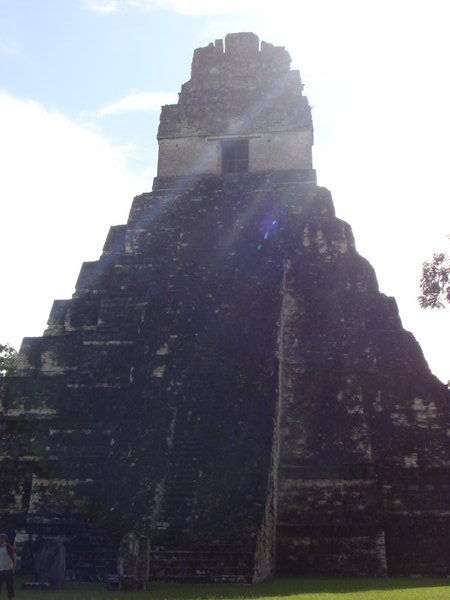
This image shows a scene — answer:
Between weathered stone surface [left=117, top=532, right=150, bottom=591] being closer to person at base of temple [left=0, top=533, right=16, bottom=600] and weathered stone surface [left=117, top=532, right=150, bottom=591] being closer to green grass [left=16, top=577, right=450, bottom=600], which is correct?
green grass [left=16, top=577, right=450, bottom=600]

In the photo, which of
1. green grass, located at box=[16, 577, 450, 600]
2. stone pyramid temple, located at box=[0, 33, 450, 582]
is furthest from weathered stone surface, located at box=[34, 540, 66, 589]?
stone pyramid temple, located at box=[0, 33, 450, 582]

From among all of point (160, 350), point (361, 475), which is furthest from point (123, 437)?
point (361, 475)

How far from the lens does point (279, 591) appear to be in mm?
8898

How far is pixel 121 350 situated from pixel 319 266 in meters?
4.61

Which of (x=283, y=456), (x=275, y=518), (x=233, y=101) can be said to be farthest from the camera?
(x=233, y=101)

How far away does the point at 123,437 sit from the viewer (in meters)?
12.3

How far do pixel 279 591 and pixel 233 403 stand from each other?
153 inches

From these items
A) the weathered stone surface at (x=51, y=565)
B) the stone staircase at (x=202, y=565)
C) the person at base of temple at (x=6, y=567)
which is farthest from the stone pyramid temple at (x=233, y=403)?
the person at base of temple at (x=6, y=567)

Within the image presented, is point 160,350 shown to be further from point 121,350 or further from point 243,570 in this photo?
point 243,570

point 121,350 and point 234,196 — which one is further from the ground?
point 234,196

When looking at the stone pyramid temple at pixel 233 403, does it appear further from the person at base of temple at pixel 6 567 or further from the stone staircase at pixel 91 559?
the person at base of temple at pixel 6 567

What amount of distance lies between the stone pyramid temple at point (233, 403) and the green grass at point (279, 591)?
0.53m

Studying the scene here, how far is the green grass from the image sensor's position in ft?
26.8

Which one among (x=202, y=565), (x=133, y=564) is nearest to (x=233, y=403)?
(x=202, y=565)
